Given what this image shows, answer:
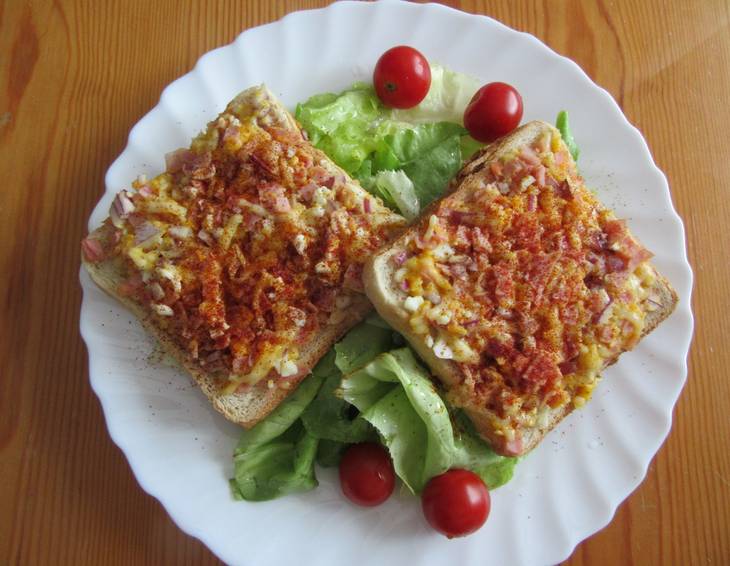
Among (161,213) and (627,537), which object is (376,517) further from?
(161,213)

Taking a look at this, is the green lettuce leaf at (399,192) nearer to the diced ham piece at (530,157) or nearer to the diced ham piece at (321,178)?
the diced ham piece at (321,178)

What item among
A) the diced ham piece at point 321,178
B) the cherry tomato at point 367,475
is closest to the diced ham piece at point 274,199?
the diced ham piece at point 321,178

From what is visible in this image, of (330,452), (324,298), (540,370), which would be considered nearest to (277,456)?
(330,452)

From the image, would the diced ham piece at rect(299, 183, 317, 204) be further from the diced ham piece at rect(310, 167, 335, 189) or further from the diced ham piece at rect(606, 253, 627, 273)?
the diced ham piece at rect(606, 253, 627, 273)

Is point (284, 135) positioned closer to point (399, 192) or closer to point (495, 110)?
point (399, 192)

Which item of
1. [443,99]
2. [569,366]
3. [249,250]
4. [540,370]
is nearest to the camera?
[540,370]

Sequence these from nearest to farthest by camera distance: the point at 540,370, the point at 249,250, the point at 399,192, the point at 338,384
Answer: the point at 540,370 → the point at 249,250 → the point at 338,384 → the point at 399,192
